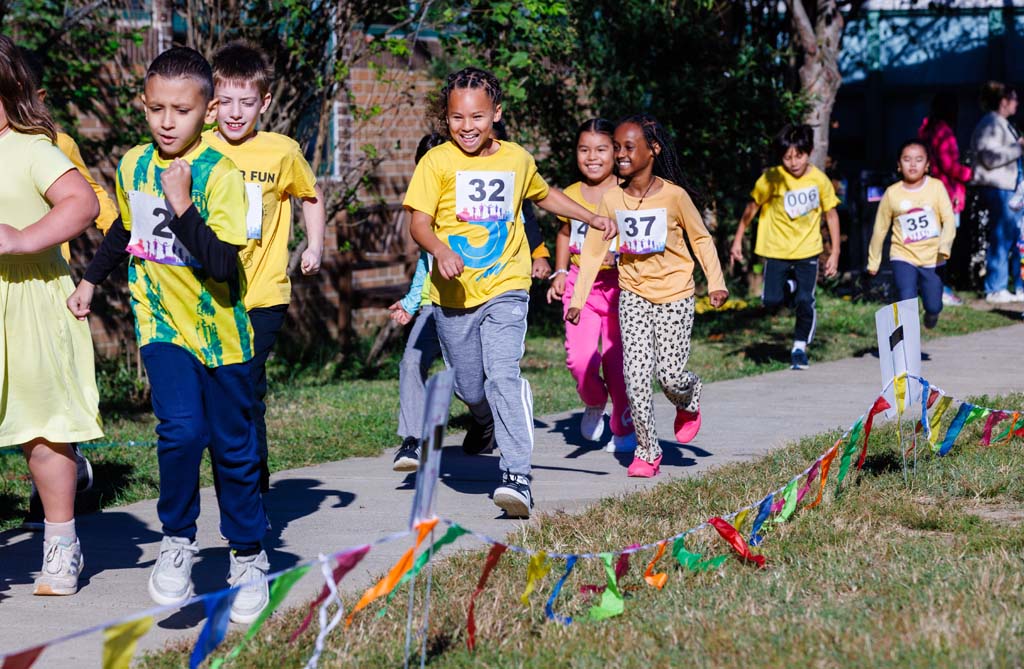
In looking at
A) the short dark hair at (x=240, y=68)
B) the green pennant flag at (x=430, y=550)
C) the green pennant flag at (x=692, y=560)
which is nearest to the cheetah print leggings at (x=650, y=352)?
the green pennant flag at (x=692, y=560)

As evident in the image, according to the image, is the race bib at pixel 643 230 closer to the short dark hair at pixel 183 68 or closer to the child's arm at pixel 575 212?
the child's arm at pixel 575 212

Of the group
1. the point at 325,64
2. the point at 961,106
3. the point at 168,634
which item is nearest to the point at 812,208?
the point at 325,64

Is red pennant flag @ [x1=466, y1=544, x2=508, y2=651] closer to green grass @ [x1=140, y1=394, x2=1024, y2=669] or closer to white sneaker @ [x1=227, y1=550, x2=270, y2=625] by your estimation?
green grass @ [x1=140, y1=394, x2=1024, y2=669]

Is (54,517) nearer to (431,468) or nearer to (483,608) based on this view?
(483,608)

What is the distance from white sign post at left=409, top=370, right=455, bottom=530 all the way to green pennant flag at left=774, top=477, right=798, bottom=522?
2.07 meters

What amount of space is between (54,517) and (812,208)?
7.08m

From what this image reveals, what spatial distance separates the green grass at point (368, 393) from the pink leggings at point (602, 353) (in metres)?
1.19

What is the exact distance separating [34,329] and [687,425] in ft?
11.4

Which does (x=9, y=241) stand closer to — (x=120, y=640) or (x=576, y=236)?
(x=120, y=640)

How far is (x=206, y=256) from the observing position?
4.34 metres

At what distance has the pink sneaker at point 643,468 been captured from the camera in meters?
6.82

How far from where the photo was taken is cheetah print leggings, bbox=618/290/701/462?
6848mm

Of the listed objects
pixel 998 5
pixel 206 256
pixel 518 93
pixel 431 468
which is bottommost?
pixel 431 468

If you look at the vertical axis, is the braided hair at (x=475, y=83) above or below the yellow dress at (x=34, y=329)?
above
